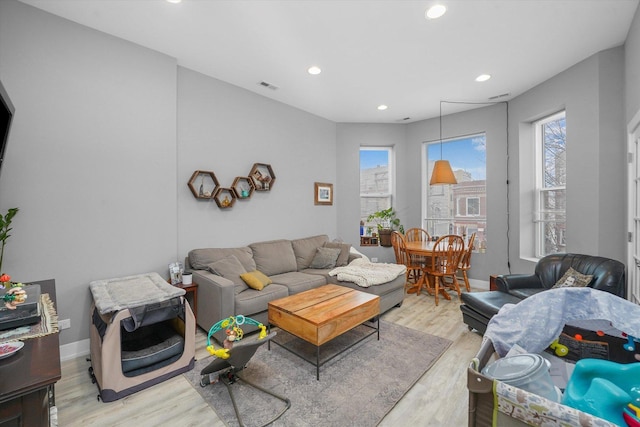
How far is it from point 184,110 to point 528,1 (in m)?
3.38

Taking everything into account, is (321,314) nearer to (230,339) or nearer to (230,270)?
(230,339)

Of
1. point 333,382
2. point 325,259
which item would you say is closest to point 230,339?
point 333,382

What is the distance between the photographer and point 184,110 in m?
3.23

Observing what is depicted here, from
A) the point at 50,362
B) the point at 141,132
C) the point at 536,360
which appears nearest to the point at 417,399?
the point at 536,360

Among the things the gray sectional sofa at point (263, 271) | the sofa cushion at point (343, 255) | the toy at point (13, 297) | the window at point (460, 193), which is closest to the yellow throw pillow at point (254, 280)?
the gray sectional sofa at point (263, 271)

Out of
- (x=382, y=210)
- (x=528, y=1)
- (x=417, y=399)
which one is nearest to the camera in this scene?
(x=417, y=399)

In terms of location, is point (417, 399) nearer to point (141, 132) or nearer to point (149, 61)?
point (141, 132)

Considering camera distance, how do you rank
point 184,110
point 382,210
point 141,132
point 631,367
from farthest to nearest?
point 382,210
point 184,110
point 141,132
point 631,367

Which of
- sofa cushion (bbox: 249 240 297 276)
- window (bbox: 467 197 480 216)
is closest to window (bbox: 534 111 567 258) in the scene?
window (bbox: 467 197 480 216)

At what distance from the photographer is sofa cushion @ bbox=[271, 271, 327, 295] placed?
322 centimetres

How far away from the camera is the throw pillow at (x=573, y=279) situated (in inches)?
101

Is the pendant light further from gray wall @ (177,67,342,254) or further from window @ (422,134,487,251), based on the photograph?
gray wall @ (177,67,342,254)

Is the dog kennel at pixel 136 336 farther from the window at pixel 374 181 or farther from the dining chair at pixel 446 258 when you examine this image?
the window at pixel 374 181

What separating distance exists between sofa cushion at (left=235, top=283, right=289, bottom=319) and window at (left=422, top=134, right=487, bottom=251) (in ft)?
10.8
